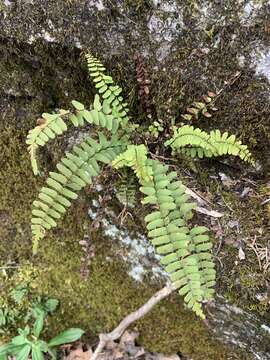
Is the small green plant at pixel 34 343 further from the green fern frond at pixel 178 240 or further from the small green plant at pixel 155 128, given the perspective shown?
the small green plant at pixel 155 128

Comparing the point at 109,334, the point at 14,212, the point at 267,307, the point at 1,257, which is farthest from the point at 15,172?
the point at 267,307

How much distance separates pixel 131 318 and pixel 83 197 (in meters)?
1.17

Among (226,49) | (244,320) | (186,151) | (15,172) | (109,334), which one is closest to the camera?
(226,49)

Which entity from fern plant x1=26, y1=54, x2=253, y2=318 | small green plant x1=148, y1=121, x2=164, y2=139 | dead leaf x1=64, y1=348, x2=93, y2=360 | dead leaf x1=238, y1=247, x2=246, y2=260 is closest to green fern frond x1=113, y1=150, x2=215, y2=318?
fern plant x1=26, y1=54, x2=253, y2=318

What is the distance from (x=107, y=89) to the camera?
3496 millimetres

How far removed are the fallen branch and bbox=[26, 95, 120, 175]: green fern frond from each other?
4.72 feet

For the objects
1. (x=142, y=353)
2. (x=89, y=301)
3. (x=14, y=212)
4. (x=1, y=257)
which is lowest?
(x=142, y=353)

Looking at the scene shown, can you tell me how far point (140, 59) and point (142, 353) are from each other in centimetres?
275

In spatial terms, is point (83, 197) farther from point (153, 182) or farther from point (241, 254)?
point (241, 254)

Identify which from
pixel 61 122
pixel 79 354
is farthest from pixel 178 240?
pixel 79 354

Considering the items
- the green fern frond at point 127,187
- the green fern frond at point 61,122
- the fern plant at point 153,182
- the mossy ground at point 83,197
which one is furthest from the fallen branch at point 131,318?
the green fern frond at point 61,122

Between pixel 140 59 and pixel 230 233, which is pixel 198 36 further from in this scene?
pixel 230 233

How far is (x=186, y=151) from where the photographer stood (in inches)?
135

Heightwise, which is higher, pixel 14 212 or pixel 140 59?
pixel 140 59
